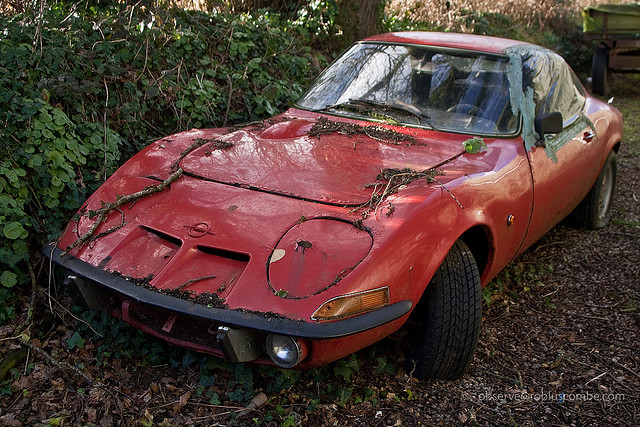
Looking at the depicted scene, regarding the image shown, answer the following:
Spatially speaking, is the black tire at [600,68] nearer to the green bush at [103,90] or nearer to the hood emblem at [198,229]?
the green bush at [103,90]

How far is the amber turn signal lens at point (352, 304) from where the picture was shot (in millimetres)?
2371

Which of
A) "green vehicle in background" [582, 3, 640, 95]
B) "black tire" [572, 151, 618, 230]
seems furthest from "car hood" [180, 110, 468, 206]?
"green vehicle in background" [582, 3, 640, 95]

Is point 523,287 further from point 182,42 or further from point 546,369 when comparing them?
point 182,42

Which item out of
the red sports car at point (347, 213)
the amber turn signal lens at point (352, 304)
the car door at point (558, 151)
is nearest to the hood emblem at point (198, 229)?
the red sports car at point (347, 213)

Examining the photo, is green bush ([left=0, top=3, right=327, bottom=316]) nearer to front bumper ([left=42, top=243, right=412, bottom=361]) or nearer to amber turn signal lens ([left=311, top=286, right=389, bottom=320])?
front bumper ([left=42, top=243, right=412, bottom=361])

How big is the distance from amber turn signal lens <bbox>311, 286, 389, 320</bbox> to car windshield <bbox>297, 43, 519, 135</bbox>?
60.5 inches

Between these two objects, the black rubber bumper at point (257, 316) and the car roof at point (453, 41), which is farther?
the car roof at point (453, 41)

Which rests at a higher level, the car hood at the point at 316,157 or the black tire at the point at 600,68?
the car hood at the point at 316,157

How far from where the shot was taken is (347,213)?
8.99 feet

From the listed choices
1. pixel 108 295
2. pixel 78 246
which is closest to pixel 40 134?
pixel 78 246

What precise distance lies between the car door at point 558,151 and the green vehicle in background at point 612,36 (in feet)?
19.5

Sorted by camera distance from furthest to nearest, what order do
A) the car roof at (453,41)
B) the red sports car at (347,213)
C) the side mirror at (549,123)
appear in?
the car roof at (453,41), the side mirror at (549,123), the red sports car at (347,213)

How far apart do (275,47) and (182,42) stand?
1.23m

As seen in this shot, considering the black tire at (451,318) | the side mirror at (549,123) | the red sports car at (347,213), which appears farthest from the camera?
the side mirror at (549,123)
